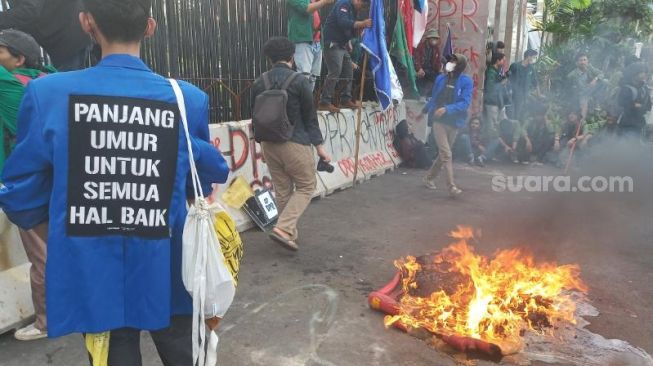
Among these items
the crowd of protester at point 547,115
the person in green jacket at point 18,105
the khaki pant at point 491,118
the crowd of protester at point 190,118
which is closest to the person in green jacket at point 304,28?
the crowd of protester at point 190,118

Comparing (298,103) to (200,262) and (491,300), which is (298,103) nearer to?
(491,300)

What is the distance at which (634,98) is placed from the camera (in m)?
10.8

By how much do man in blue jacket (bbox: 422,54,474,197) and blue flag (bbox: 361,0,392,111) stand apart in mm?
808

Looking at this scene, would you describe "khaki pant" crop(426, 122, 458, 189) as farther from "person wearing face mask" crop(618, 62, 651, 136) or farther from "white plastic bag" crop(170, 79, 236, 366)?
"white plastic bag" crop(170, 79, 236, 366)

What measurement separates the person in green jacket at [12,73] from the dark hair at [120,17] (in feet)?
5.54

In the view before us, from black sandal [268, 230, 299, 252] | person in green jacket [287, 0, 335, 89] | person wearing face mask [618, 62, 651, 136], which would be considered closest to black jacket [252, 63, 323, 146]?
black sandal [268, 230, 299, 252]

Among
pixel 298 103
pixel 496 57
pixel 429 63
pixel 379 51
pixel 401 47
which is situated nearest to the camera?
pixel 298 103

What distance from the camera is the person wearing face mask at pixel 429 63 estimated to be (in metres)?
12.5

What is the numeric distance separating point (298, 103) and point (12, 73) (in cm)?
254

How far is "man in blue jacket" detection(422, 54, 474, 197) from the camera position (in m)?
7.89

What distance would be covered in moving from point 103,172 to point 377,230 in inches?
188

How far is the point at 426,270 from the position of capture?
14.1 feet

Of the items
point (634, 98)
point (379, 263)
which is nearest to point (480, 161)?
point (634, 98)

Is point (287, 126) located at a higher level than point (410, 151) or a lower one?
higher
